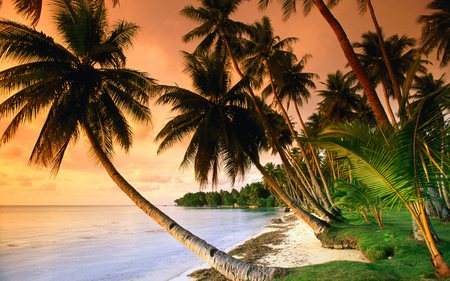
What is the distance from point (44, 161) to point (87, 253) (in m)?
9.54

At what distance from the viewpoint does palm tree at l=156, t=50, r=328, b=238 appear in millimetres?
9023

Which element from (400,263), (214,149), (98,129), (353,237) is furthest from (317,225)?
(98,129)

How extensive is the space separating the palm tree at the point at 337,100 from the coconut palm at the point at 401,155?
1582 centimetres

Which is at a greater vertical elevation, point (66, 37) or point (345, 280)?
point (66, 37)

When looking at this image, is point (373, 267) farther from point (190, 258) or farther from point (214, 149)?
point (190, 258)

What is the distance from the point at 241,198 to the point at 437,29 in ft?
279

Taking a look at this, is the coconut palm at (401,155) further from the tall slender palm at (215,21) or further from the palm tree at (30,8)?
the tall slender palm at (215,21)

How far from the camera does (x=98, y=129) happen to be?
797cm

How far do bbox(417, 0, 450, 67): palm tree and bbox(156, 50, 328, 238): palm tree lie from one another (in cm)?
1085

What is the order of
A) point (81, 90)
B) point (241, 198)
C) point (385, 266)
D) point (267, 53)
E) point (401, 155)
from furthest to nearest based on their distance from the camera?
point (241, 198)
point (267, 53)
point (81, 90)
point (385, 266)
point (401, 155)

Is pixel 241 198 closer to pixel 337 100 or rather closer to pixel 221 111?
pixel 337 100

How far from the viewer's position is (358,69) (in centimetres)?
600

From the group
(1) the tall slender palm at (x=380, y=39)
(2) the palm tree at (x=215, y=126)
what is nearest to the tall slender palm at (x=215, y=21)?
(2) the palm tree at (x=215, y=126)

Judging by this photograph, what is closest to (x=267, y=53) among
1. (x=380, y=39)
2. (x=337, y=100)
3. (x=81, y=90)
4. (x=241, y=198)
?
(x=380, y=39)
